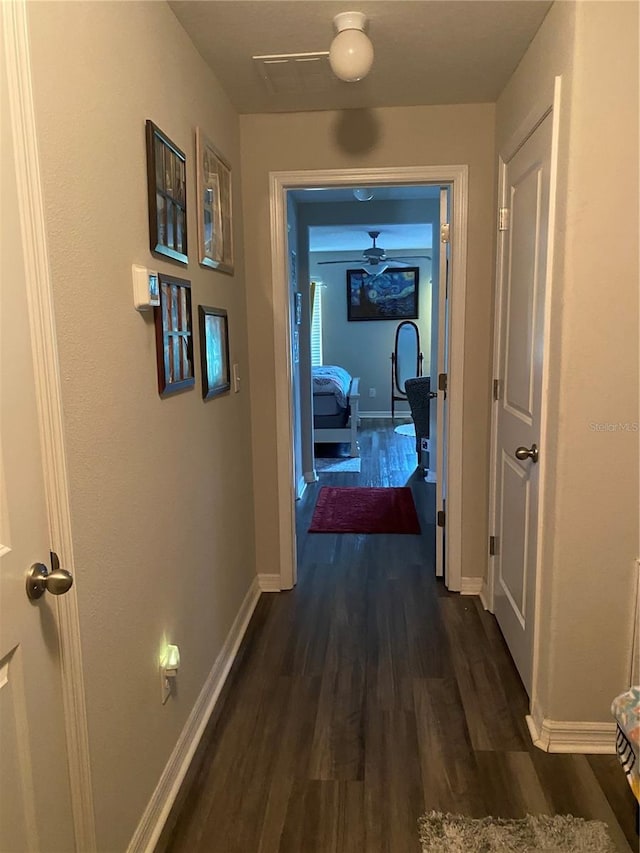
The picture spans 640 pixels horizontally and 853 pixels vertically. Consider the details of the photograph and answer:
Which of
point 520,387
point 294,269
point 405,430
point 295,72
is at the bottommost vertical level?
point 405,430

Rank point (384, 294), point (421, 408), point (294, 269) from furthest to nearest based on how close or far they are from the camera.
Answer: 1. point (384, 294)
2. point (421, 408)
3. point (294, 269)

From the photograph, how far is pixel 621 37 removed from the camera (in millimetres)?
1604

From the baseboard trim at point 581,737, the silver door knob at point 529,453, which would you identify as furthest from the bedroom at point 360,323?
the baseboard trim at point 581,737

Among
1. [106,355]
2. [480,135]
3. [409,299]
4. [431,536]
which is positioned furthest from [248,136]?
[409,299]

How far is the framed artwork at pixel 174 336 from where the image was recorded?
65.8 inches

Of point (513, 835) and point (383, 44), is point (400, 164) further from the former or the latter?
point (513, 835)

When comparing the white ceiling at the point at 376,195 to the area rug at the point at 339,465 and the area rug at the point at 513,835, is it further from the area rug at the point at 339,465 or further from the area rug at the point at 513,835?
the area rug at the point at 513,835

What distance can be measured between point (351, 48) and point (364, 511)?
3058 mm

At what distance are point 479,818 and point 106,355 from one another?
1.58 m

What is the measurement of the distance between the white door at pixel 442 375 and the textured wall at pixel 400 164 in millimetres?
136

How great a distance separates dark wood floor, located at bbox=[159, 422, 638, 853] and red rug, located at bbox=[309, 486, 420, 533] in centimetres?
90

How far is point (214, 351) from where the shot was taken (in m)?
2.26

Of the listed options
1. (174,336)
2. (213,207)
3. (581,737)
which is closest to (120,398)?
(174,336)

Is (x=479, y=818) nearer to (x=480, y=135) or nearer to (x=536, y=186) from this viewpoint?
(x=536, y=186)
